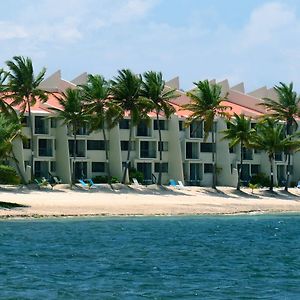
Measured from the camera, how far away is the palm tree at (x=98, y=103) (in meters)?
73.5

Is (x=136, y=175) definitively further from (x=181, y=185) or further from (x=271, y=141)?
(x=271, y=141)

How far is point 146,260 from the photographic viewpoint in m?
33.7

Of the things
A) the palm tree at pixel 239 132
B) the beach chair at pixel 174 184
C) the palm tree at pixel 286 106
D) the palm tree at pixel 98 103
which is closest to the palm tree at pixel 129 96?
the palm tree at pixel 98 103

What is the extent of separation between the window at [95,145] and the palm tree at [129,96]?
5697 mm

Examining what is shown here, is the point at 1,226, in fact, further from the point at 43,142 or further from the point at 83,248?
the point at 43,142

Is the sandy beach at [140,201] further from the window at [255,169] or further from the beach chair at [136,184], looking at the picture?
the window at [255,169]

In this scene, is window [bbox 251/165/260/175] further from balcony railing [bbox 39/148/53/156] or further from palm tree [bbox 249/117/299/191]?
balcony railing [bbox 39/148/53/156]

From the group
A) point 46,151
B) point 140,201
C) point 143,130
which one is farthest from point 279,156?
point 140,201

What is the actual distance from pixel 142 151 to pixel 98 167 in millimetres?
5013

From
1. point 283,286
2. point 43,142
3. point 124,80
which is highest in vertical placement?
point 124,80

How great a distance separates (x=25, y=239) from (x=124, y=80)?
3536cm

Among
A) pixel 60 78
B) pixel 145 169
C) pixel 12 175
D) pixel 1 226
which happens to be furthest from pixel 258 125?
pixel 1 226

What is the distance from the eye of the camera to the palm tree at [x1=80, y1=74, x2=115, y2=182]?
73500mm

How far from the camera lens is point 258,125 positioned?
81.3 meters
